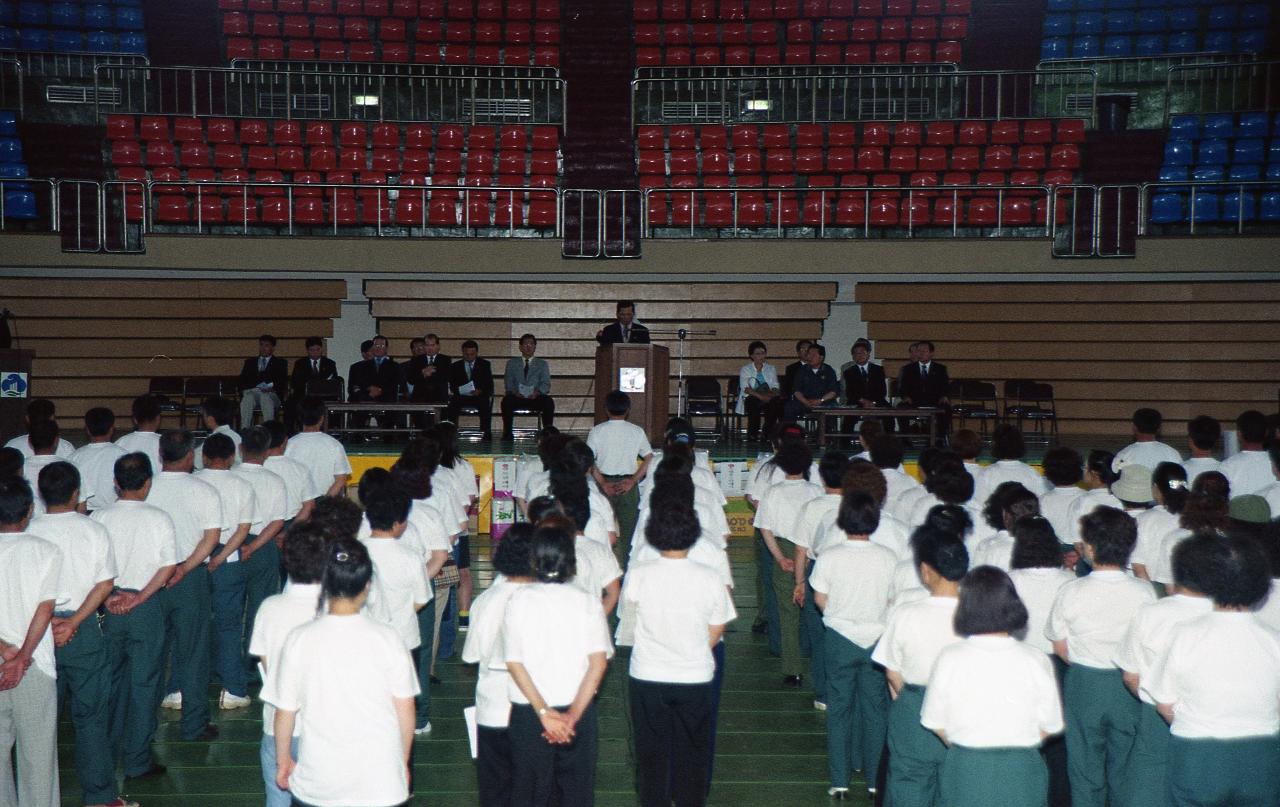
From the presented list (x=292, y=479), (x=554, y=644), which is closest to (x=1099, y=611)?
(x=554, y=644)

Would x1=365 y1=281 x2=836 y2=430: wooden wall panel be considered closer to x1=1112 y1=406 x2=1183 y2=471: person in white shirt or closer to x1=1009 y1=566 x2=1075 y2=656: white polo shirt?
x1=1112 y1=406 x2=1183 y2=471: person in white shirt

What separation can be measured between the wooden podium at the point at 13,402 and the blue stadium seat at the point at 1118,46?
50.9 feet

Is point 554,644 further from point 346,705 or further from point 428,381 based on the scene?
point 428,381

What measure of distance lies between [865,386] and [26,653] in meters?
A: 10.0

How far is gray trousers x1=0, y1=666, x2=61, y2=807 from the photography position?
14.8 ft

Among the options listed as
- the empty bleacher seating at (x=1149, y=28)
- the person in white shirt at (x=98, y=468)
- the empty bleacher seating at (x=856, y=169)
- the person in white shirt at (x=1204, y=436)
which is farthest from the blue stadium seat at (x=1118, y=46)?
the person in white shirt at (x=98, y=468)

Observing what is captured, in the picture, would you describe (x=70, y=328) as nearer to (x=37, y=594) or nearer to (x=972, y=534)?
(x=37, y=594)

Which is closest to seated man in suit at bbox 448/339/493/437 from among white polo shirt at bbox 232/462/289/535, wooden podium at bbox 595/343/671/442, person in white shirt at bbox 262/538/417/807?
wooden podium at bbox 595/343/671/442

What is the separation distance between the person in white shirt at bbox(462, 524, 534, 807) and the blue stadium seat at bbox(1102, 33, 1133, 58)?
1714 centimetres

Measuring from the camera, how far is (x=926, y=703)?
358cm

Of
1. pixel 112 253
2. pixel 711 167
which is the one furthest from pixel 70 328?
pixel 711 167

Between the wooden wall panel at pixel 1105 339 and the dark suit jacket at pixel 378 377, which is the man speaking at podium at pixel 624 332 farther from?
the wooden wall panel at pixel 1105 339

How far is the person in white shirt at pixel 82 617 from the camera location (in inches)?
184

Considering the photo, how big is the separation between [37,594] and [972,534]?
396 centimetres
